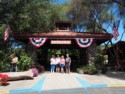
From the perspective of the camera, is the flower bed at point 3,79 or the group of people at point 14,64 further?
the group of people at point 14,64

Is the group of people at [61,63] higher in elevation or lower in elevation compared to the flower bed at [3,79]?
higher

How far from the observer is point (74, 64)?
32.8 metres

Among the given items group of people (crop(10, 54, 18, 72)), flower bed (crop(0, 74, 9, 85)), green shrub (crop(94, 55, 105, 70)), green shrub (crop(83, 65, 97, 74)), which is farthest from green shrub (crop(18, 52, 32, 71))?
green shrub (crop(94, 55, 105, 70))

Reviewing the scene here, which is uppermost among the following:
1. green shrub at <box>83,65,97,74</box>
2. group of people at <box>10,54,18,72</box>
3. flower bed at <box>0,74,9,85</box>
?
group of people at <box>10,54,18,72</box>

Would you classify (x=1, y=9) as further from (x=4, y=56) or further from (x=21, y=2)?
(x=4, y=56)

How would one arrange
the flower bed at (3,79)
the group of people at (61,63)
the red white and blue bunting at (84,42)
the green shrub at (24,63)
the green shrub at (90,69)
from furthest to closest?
1. the red white and blue bunting at (84,42)
2. the group of people at (61,63)
3. the green shrub at (90,69)
4. the green shrub at (24,63)
5. the flower bed at (3,79)

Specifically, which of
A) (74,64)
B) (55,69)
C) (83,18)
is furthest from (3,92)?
(83,18)

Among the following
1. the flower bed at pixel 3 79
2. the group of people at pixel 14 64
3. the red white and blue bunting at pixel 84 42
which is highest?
the red white and blue bunting at pixel 84 42

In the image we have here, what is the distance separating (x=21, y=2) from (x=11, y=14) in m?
2.05

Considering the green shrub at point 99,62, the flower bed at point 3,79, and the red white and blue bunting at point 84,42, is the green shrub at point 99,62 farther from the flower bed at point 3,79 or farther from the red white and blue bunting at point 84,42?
the flower bed at point 3,79

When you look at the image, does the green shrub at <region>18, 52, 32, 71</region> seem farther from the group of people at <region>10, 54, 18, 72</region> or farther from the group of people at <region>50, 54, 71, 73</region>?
the group of people at <region>50, 54, 71, 73</region>

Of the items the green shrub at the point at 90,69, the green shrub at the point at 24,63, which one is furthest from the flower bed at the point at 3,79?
the green shrub at the point at 90,69

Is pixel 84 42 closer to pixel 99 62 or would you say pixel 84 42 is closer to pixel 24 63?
pixel 99 62

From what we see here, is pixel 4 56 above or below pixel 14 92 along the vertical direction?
above
